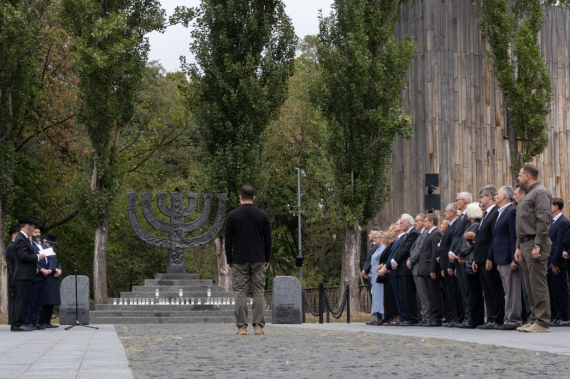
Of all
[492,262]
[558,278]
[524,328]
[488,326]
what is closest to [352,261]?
[558,278]

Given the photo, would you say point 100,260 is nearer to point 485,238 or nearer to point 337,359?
point 485,238

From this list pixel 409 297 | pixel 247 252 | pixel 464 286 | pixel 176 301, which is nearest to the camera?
pixel 247 252

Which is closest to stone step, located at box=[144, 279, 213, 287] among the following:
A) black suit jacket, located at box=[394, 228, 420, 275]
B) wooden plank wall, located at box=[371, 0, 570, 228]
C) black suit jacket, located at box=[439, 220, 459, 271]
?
wooden plank wall, located at box=[371, 0, 570, 228]

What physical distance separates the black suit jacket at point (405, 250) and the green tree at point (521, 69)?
12.2 meters

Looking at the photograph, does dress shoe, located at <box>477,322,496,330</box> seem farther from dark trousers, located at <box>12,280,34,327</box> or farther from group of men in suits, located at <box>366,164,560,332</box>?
dark trousers, located at <box>12,280,34,327</box>

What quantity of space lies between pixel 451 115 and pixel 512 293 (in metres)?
15.7

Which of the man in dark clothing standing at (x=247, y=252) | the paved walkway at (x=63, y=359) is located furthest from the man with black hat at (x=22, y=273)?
the man in dark clothing standing at (x=247, y=252)

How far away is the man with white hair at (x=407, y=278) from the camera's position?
1477 centimetres

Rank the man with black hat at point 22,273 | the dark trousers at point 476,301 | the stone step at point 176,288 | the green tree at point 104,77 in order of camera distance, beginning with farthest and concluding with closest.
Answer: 1. the green tree at point 104,77
2. the stone step at point 176,288
3. the man with black hat at point 22,273
4. the dark trousers at point 476,301

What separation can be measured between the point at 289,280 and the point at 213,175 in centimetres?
978

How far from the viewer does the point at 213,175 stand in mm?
27953

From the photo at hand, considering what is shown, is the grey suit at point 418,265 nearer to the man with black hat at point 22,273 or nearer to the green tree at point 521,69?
the man with black hat at point 22,273

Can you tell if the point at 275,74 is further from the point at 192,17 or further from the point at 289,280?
the point at 289,280

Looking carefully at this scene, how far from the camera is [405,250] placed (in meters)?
14.8
